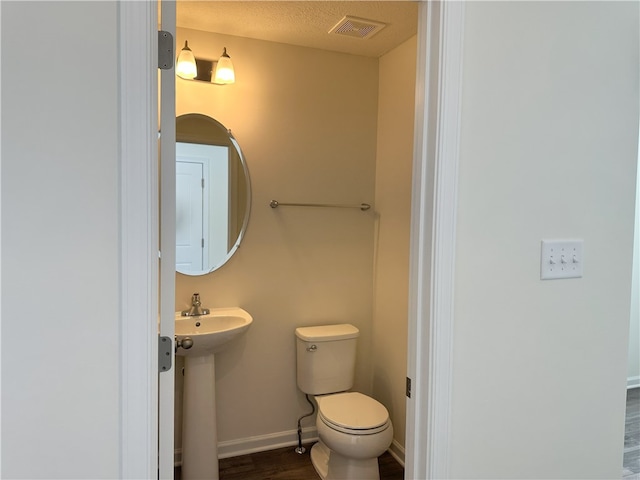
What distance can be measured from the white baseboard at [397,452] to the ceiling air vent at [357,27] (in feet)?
7.35

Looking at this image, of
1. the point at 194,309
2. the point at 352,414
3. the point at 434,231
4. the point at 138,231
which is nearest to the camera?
the point at 138,231

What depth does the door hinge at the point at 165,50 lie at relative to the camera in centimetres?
99

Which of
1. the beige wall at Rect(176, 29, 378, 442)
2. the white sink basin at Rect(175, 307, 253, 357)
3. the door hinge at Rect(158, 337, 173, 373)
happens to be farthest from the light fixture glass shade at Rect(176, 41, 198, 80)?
the door hinge at Rect(158, 337, 173, 373)

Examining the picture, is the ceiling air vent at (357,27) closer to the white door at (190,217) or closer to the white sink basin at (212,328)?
the white door at (190,217)

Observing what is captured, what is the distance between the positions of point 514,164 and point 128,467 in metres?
1.20

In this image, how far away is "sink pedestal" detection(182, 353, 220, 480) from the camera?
223 cm

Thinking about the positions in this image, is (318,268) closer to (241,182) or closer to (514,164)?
(241,182)

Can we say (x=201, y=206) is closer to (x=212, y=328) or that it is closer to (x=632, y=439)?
(x=212, y=328)

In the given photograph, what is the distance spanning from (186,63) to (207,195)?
66cm

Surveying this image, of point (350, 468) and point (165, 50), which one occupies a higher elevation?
point (165, 50)

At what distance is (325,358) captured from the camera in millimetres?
2521

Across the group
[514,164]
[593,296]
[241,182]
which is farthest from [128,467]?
[241,182]

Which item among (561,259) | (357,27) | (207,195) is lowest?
(561,259)

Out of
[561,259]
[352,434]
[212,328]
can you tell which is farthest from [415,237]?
[212,328]
